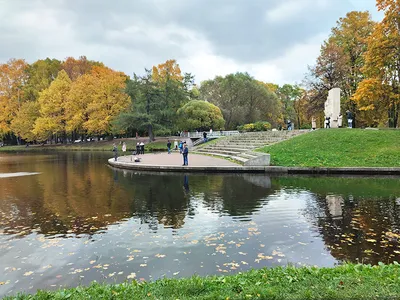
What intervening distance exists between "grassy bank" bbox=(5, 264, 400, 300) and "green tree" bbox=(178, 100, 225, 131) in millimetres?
42151

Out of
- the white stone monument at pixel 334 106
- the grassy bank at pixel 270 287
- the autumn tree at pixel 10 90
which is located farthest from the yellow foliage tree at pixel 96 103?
the grassy bank at pixel 270 287

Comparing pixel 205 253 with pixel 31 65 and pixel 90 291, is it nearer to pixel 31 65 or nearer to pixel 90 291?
pixel 90 291

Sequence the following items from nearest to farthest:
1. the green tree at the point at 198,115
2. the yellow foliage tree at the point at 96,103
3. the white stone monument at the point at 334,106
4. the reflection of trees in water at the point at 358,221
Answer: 1. the reflection of trees in water at the point at 358,221
2. the white stone monument at the point at 334,106
3. the green tree at the point at 198,115
4. the yellow foliage tree at the point at 96,103

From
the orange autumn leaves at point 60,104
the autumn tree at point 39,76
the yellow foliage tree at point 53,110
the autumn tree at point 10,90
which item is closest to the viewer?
the orange autumn leaves at point 60,104

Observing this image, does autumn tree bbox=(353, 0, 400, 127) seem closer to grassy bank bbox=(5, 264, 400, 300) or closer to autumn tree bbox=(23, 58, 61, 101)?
grassy bank bbox=(5, 264, 400, 300)

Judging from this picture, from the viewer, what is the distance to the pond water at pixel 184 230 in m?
5.42

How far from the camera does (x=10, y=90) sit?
204 ft

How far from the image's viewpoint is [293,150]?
2123cm

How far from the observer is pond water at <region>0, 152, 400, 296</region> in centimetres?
542

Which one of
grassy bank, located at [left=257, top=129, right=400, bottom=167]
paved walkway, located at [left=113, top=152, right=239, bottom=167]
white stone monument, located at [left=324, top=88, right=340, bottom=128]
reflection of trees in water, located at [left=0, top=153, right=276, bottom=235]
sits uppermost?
white stone monument, located at [left=324, top=88, right=340, bottom=128]

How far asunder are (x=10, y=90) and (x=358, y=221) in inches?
2765

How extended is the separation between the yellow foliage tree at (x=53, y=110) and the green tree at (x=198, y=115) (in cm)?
2351

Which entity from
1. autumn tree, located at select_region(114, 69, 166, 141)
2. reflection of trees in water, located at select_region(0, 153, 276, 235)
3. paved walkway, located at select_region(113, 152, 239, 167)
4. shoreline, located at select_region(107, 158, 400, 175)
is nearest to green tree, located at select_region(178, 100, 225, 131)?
autumn tree, located at select_region(114, 69, 166, 141)

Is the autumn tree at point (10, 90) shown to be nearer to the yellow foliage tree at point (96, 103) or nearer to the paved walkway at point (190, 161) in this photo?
the yellow foliage tree at point (96, 103)
